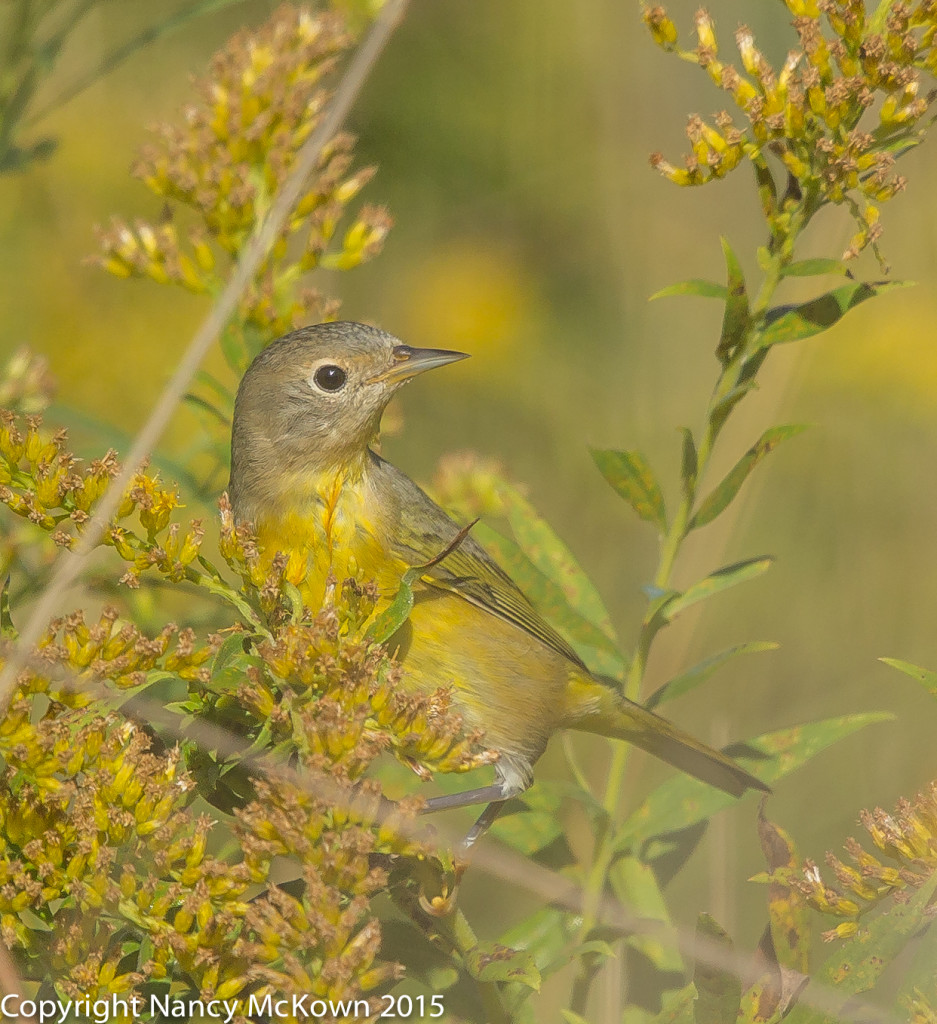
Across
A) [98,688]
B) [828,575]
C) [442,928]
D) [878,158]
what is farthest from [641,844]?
[828,575]

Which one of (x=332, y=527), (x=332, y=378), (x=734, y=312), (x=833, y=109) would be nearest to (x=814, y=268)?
(x=734, y=312)

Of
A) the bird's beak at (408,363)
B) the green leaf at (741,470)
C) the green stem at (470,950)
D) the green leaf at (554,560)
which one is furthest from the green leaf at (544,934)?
the bird's beak at (408,363)

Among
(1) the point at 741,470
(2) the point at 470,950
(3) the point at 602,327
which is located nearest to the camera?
(2) the point at 470,950

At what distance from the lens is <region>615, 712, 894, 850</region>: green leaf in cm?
230

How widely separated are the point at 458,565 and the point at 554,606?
1.72 ft

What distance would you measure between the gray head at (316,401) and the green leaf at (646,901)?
123cm

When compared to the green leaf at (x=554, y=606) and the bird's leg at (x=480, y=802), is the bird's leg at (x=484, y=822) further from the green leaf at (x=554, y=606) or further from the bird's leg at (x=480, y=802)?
the green leaf at (x=554, y=606)

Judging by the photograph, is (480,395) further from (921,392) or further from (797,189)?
(797,189)

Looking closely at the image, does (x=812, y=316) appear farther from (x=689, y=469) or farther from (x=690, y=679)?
(x=690, y=679)

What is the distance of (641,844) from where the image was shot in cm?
256

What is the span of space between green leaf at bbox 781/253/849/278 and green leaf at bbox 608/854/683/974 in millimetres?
1223

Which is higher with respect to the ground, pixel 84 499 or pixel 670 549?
pixel 670 549

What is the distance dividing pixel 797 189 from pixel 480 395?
3.28 metres

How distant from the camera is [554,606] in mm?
2529
